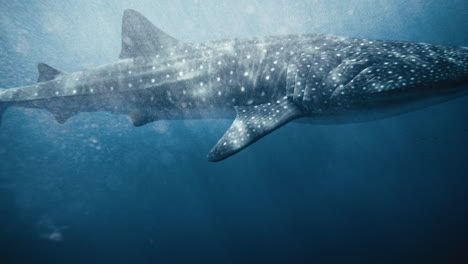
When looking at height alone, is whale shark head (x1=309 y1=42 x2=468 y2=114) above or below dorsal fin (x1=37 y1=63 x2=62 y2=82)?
below

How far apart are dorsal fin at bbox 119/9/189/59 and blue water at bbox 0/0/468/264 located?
1621 cm

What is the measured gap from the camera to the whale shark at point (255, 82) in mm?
2428

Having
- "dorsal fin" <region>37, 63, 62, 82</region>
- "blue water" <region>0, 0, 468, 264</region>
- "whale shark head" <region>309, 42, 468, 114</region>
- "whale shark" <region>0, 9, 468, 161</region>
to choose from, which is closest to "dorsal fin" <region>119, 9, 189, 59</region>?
"whale shark" <region>0, 9, 468, 161</region>

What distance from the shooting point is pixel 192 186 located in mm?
23609

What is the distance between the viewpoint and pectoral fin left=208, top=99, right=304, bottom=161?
2548mm

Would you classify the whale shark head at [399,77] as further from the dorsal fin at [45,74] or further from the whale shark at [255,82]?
the dorsal fin at [45,74]

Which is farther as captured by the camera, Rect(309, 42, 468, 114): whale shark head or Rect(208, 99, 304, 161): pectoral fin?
Rect(208, 99, 304, 161): pectoral fin

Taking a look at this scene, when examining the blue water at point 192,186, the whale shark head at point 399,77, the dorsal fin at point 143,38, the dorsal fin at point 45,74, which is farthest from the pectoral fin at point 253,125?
the blue water at point 192,186

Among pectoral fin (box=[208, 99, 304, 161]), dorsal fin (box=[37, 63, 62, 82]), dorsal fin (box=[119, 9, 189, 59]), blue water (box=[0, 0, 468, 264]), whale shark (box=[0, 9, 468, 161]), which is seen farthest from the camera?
blue water (box=[0, 0, 468, 264])

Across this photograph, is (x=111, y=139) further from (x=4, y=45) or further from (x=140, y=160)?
(x=4, y=45)

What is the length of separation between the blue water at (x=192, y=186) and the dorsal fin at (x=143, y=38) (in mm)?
16212

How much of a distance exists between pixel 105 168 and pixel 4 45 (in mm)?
17496

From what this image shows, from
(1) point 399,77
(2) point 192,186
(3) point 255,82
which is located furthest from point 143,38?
(2) point 192,186

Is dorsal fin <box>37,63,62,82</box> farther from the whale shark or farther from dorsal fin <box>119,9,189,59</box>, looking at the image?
dorsal fin <box>119,9,189,59</box>
